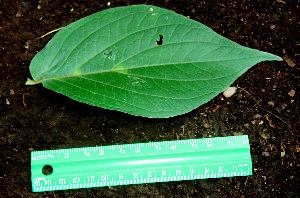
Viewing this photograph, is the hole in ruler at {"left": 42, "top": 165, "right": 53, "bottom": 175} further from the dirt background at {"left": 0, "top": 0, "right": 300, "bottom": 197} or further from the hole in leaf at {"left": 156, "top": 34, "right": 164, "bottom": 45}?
the hole in leaf at {"left": 156, "top": 34, "right": 164, "bottom": 45}

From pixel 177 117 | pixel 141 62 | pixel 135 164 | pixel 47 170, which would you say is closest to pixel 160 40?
pixel 141 62

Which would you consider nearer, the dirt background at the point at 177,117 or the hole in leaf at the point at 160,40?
the hole in leaf at the point at 160,40

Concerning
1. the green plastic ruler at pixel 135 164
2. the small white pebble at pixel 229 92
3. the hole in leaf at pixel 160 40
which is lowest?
the green plastic ruler at pixel 135 164

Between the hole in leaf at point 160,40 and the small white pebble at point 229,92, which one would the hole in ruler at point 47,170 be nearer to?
the hole in leaf at point 160,40

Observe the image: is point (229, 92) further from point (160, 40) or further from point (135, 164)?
point (135, 164)

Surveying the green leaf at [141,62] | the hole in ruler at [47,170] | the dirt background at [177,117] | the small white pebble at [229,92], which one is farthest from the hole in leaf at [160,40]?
the hole in ruler at [47,170]
